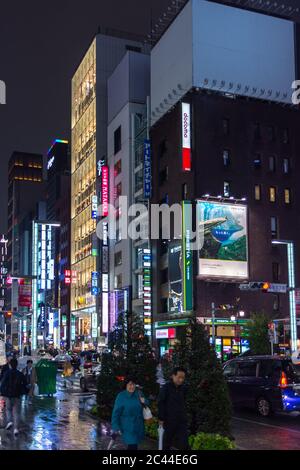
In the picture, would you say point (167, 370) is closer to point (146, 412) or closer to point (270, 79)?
point (146, 412)

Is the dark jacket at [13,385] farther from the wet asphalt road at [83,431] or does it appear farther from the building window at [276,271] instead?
the building window at [276,271]

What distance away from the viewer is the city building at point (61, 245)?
396 ft

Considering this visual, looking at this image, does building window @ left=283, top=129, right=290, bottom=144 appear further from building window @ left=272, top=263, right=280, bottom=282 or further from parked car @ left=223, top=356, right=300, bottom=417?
parked car @ left=223, top=356, right=300, bottom=417

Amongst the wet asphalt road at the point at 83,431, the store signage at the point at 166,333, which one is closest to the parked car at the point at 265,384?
the wet asphalt road at the point at 83,431

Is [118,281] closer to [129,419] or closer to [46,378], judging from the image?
[46,378]

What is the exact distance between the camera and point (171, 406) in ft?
33.4

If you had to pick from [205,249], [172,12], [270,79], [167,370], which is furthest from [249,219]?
[167,370]

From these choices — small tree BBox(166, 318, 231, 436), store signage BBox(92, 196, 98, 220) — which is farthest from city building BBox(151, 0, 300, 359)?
small tree BBox(166, 318, 231, 436)

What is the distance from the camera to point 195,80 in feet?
218

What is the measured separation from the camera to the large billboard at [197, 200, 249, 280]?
62.9 metres

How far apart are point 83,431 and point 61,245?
116 meters

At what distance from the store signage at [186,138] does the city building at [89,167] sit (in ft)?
84.1

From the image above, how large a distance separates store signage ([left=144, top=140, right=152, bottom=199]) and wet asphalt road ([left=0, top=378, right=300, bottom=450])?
168 ft

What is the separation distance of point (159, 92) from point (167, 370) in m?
63.0
